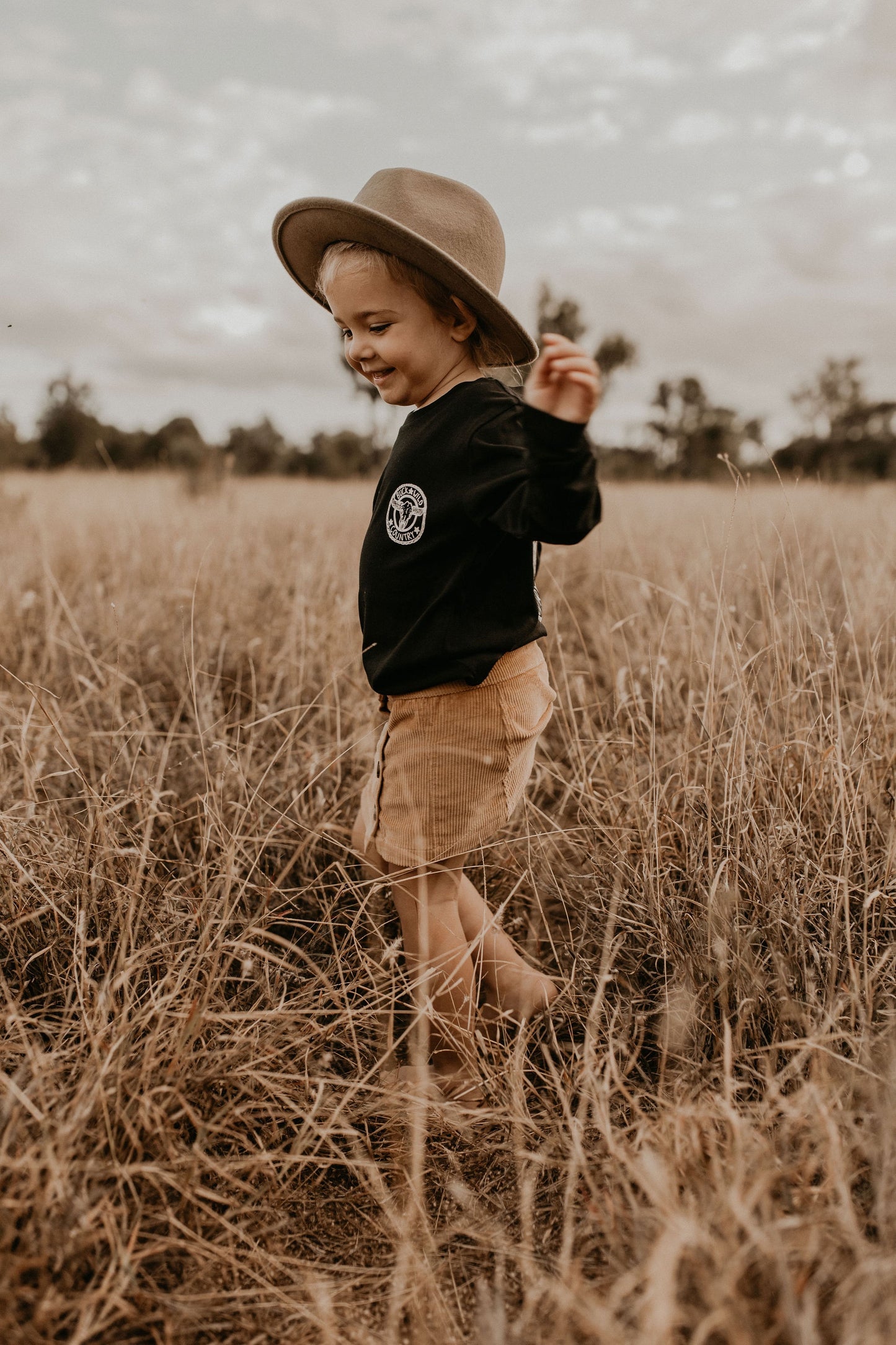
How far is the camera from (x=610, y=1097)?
1334 millimetres

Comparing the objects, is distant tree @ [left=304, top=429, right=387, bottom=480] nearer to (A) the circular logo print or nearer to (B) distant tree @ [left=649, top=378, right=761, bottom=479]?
(B) distant tree @ [left=649, top=378, right=761, bottom=479]

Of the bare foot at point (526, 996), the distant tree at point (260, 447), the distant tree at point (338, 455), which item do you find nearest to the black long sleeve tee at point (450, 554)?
the bare foot at point (526, 996)

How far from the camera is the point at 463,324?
145 cm

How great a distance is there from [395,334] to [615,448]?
12.2 m

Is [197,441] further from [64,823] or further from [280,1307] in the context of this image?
[280,1307]

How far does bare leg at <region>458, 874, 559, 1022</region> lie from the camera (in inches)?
61.3

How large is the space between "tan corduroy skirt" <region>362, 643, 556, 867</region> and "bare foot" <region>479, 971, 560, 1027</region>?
31 centimetres

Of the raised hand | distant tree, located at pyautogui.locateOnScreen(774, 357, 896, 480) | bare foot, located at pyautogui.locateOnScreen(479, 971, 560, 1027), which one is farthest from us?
distant tree, located at pyautogui.locateOnScreen(774, 357, 896, 480)

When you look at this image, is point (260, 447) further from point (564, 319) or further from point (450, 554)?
point (450, 554)

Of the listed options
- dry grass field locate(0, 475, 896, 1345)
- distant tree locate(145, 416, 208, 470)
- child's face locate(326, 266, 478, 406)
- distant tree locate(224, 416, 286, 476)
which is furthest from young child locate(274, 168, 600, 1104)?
distant tree locate(224, 416, 286, 476)

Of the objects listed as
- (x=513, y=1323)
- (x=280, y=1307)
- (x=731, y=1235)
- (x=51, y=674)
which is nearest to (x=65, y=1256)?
(x=280, y=1307)

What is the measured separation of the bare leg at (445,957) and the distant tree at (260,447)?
1557 centimetres

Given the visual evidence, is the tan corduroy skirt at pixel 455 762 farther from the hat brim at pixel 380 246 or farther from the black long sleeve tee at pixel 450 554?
the hat brim at pixel 380 246

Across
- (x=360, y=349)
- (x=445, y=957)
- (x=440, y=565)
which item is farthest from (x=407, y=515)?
(x=445, y=957)
